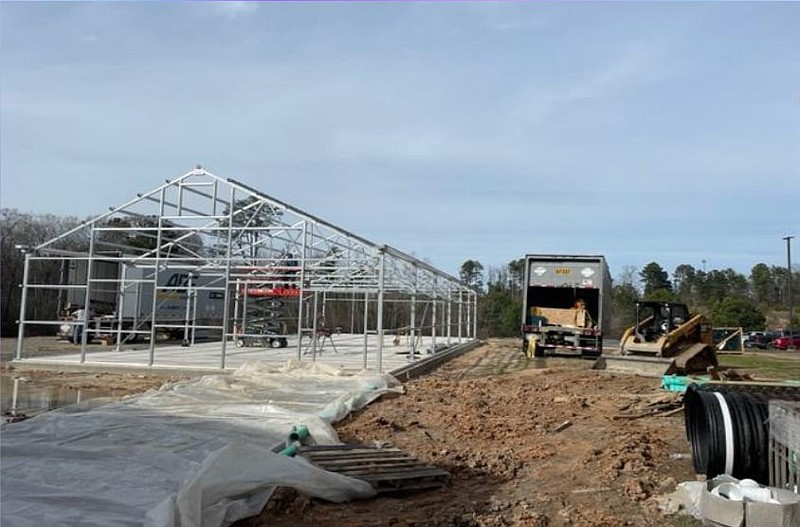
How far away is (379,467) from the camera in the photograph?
644cm

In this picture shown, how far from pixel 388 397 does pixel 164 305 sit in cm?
1763

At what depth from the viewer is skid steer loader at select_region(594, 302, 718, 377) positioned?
15.3m

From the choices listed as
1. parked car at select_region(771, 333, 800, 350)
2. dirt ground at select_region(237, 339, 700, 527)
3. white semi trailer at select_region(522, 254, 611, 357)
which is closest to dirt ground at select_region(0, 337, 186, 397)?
dirt ground at select_region(237, 339, 700, 527)

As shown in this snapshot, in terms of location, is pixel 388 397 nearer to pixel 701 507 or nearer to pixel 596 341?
pixel 701 507

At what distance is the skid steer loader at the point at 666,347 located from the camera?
50.3ft

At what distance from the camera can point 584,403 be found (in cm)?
1112

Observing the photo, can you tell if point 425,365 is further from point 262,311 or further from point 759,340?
point 759,340

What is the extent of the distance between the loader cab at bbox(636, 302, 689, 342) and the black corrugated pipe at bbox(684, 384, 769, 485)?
12.4m

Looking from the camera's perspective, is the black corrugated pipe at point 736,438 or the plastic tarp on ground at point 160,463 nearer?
the plastic tarp on ground at point 160,463

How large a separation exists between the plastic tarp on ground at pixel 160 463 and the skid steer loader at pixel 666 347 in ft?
27.0

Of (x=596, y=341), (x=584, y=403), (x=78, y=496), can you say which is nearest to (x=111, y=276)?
(x=596, y=341)

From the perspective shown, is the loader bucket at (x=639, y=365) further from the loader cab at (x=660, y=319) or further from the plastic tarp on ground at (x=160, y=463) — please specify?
the plastic tarp on ground at (x=160, y=463)

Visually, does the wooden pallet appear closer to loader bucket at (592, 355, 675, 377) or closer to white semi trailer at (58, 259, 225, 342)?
loader bucket at (592, 355, 675, 377)

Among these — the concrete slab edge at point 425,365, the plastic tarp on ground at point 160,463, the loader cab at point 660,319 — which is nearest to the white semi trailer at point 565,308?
the concrete slab edge at point 425,365
